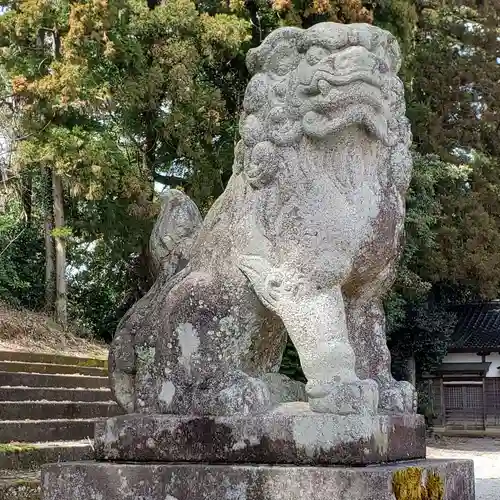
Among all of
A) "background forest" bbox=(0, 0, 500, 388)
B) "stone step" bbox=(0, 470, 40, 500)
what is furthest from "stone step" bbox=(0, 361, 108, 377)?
"stone step" bbox=(0, 470, 40, 500)

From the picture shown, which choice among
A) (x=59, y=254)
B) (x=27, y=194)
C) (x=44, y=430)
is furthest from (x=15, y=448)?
(x=27, y=194)

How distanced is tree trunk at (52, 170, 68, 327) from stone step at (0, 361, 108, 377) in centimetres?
426

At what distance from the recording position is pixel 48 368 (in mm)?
10164

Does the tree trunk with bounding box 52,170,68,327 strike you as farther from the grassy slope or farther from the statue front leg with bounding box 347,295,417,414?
the statue front leg with bounding box 347,295,417,414

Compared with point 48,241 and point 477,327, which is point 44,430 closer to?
point 48,241

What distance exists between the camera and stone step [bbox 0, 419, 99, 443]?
6.28 metres

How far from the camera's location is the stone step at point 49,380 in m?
8.51

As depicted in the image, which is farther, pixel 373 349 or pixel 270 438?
pixel 373 349

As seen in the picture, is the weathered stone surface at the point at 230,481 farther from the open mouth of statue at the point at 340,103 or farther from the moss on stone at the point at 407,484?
the open mouth of statue at the point at 340,103

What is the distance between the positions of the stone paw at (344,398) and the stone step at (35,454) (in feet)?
8.27

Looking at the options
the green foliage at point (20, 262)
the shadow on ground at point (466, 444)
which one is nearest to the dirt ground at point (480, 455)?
the shadow on ground at point (466, 444)

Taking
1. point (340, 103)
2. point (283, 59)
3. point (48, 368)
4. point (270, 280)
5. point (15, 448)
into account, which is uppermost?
point (283, 59)

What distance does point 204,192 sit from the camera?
14531mm

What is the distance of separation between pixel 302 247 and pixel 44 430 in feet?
14.2
